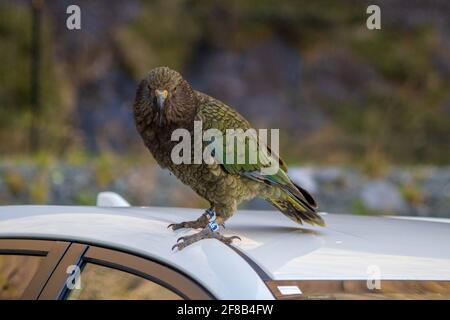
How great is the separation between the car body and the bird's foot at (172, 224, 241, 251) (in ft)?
0.08

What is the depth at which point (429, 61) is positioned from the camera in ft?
35.0

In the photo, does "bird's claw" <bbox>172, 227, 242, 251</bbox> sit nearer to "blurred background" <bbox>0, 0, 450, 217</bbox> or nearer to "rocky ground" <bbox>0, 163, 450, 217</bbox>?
"rocky ground" <bbox>0, 163, 450, 217</bbox>

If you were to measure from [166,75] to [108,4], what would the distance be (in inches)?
284

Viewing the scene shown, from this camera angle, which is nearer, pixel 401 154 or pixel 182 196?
pixel 182 196

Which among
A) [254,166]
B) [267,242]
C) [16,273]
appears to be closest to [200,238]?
[267,242]

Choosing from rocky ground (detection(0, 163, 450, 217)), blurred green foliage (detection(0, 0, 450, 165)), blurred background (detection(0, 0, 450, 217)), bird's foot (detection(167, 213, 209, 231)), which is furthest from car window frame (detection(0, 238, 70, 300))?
blurred green foliage (detection(0, 0, 450, 165))

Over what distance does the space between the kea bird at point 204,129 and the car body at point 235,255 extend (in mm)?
375

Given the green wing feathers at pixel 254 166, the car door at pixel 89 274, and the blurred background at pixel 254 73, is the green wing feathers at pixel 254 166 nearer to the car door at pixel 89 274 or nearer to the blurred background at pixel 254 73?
the car door at pixel 89 274

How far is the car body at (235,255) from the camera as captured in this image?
2.41 metres

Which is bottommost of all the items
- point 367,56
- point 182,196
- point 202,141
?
point 182,196

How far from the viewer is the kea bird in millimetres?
3691

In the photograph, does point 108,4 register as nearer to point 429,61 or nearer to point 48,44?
point 48,44

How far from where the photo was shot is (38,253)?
9.56ft
